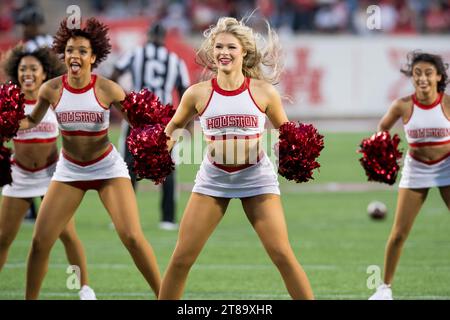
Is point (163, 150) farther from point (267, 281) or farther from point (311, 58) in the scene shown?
point (311, 58)

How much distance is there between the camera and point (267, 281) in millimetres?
7750

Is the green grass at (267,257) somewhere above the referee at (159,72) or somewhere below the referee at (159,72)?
below

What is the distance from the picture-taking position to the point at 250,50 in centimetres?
593

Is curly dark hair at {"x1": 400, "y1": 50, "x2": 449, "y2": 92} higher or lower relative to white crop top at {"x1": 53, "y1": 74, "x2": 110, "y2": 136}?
higher

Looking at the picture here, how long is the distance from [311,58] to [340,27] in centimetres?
161

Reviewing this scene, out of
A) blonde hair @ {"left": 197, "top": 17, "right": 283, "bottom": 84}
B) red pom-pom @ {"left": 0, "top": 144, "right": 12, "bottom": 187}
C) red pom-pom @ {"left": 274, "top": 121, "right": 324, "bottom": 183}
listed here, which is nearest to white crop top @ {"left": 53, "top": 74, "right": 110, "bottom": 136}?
red pom-pom @ {"left": 0, "top": 144, "right": 12, "bottom": 187}

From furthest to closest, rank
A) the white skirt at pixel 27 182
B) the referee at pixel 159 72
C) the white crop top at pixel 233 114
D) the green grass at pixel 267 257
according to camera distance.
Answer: the referee at pixel 159 72, the green grass at pixel 267 257, the white skirt at pixel 27 182, the white crop top at pixel 233 114

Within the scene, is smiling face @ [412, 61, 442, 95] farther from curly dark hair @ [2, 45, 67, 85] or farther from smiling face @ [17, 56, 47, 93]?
smiling face @ [17, 56, 47, 93]

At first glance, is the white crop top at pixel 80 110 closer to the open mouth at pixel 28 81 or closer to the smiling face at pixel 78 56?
the smiling face at pixel 78 56

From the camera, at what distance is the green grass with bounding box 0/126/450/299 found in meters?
7.34

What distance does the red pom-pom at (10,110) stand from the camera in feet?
19.9

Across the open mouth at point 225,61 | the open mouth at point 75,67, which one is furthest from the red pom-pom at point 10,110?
the open mouth at point 225,61

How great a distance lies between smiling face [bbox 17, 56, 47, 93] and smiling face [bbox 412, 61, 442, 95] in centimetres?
259

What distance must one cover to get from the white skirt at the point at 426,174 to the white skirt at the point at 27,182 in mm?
2434
